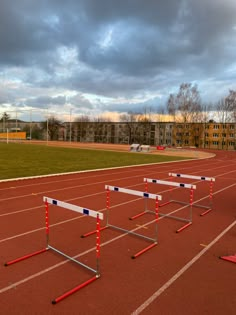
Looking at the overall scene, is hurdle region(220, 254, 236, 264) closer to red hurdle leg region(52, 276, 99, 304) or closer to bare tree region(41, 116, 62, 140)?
red hurdle leg region(52, 276, 99, 304)

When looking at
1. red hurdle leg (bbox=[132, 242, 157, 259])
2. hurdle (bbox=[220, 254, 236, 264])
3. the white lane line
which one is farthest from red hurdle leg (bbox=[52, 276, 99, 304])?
hurdle (bbox=[220, 254, 236, 264])

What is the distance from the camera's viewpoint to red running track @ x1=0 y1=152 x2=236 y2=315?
3.82 meters

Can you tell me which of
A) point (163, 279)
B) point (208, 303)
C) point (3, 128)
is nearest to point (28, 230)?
point (163, 279)

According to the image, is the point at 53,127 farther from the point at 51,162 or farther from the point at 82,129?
the point at 51,162

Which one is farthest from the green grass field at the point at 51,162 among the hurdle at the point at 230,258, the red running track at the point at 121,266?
the hurdle at the point at 230,258

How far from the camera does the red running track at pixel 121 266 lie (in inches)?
150

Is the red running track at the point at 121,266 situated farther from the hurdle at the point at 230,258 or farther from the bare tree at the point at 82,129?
the bare tree at the point at 82,129

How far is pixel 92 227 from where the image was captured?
7012 millimetres

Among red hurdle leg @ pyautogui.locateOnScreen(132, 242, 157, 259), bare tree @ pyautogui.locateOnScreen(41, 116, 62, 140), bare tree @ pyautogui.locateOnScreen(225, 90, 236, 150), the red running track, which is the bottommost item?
the red running track

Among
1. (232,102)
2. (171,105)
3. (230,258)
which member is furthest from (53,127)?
(230,258)

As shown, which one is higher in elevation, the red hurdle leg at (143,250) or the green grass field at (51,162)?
the green grass field at (51,162)

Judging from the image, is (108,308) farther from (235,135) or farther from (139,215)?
(235,135)

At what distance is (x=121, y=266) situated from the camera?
4.92 metres

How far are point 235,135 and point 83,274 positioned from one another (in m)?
74.0
